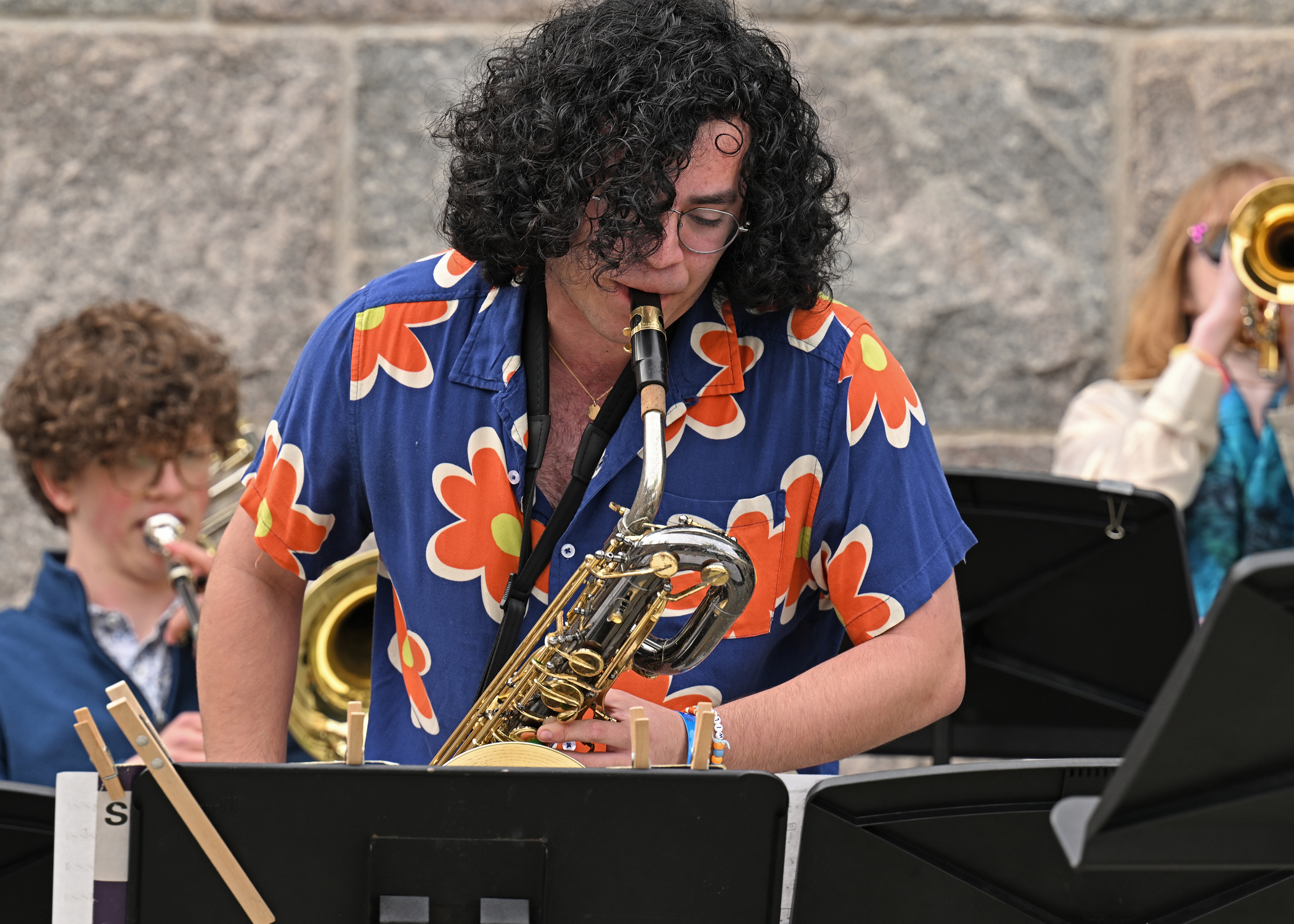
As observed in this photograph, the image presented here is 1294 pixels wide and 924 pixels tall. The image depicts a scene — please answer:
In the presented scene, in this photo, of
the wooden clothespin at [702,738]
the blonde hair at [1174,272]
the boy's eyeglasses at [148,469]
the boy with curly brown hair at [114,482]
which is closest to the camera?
the wooden clothespin at [702,738]

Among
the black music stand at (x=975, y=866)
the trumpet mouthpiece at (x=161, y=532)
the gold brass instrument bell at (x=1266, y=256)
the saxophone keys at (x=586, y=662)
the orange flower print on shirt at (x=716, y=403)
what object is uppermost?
the gold brass instrument bell at (x=1266, y=256)

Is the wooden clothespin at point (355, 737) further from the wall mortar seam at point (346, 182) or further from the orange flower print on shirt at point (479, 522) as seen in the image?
the wall mortar seam at point (346, 182)

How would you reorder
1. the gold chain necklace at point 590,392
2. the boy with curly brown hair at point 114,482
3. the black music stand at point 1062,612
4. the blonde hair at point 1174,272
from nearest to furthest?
the gold chain necklace at point 590,392, the black music stand at point 1062,612, the boy with curly brown hair at point 114,482, the blonde hair at point 1174,272

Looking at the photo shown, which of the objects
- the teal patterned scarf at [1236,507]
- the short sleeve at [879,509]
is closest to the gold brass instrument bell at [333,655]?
the short sleeve at [879,509]

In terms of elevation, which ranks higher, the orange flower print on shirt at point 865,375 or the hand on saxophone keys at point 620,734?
the orange flower print on shirt at point 865,375

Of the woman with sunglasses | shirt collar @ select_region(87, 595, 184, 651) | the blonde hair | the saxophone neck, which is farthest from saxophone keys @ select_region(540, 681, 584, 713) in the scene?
the blonde hair

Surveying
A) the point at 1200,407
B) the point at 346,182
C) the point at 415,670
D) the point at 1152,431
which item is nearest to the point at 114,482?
the point at 346,182

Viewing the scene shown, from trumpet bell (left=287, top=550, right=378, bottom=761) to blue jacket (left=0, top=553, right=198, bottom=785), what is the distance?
25cm

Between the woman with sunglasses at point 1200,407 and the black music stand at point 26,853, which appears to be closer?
the black music stand at point 26,853

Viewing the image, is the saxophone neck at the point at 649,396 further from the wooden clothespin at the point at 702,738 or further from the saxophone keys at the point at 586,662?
the wooden clothespin at the point at 702,738

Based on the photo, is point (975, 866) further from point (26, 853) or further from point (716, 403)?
point (26, 853)

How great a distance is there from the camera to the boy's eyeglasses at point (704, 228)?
Answer: 5.79 feet

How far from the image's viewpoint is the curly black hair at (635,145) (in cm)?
173

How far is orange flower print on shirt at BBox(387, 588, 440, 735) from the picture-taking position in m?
1.94
